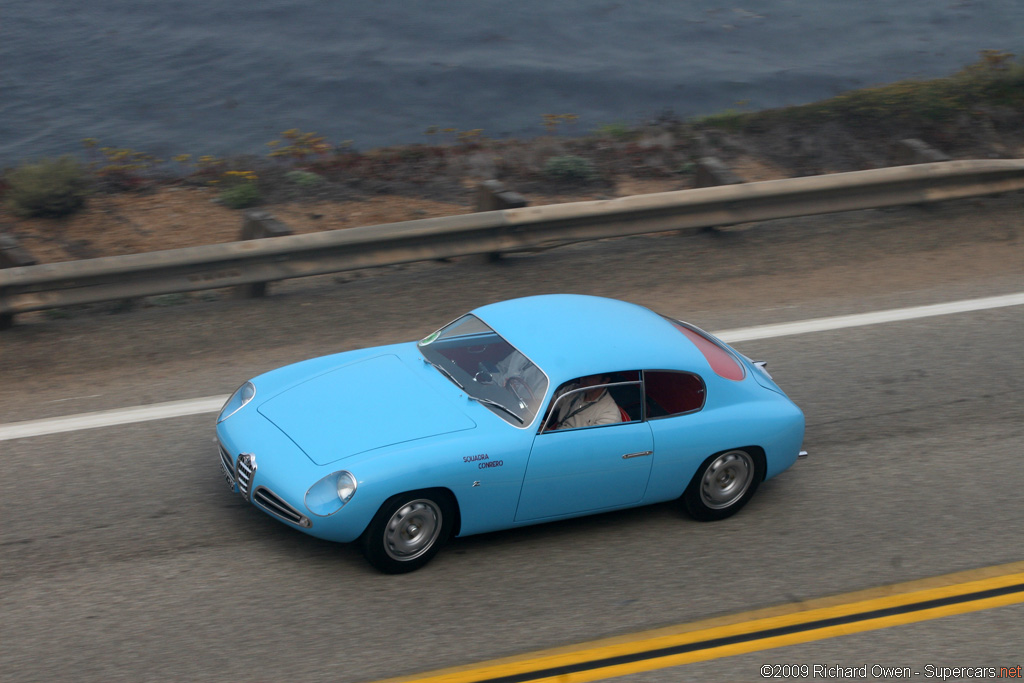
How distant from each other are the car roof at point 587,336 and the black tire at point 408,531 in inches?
41.2

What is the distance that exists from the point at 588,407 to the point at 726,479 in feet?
3.64

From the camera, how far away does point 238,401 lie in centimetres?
630

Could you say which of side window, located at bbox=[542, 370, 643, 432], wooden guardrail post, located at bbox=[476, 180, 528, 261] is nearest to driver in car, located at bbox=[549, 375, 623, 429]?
side window, located at bbox=[542, 370, 643, 432]

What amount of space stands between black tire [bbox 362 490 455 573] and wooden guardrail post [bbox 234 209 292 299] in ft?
14.0

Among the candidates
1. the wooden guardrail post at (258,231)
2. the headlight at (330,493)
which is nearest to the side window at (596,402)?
the headlight at (330,493)

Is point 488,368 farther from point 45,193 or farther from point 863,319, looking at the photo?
point 45,193

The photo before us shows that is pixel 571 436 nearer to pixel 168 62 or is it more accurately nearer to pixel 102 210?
pixel 102 210

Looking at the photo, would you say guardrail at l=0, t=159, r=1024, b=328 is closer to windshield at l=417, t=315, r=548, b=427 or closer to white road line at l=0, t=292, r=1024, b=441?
white road line at l=0, t=292, r=1024, b=441

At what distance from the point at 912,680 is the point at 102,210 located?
9.50 metres

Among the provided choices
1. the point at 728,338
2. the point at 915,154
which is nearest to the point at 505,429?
the point at 728,338

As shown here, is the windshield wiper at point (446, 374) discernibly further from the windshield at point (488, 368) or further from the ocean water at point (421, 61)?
the ocean water at point (421, 61)

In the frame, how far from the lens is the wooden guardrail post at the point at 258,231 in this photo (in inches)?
358

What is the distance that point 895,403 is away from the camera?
25.6 feet

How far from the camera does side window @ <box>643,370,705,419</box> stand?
6160 millimetres
